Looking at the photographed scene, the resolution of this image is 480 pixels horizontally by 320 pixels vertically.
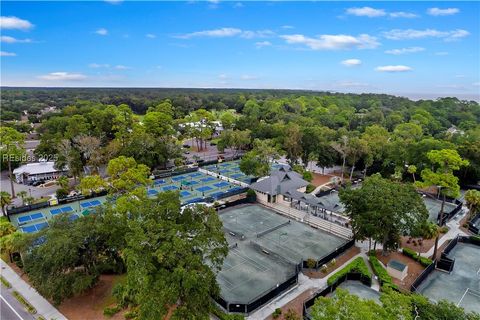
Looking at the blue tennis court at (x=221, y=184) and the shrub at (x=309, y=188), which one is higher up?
the shrub at (x=309, y=188)

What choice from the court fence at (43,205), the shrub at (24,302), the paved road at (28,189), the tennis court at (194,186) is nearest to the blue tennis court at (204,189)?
the tennis court at (194,186)

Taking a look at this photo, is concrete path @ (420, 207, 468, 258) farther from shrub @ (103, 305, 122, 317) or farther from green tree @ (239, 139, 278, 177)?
shrub @ (103, 305, 122, 317)

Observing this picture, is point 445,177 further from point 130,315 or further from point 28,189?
point 28,189

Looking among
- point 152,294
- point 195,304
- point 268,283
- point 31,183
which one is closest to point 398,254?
point 268,283

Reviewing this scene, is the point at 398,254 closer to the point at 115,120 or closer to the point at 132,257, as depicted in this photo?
the point at 132,257

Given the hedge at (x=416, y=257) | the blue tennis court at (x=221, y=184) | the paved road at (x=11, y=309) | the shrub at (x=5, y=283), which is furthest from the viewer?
the blue tennis court at (x=221, y=184)

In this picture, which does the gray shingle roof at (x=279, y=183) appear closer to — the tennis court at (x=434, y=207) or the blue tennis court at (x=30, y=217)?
the tennis court at (x=434, y=207)
